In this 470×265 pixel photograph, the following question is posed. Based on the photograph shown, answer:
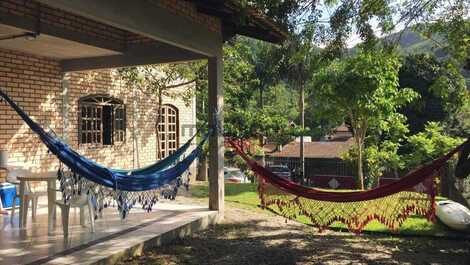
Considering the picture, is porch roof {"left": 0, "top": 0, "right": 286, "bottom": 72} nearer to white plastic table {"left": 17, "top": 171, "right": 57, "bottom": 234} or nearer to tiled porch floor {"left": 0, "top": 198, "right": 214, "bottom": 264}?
white plastic table {"left": 17, "top": 171, "right": 57, "bottom": 234}

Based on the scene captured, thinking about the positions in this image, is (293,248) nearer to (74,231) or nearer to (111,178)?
(111,178)

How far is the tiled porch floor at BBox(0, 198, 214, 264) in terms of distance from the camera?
3779 mm

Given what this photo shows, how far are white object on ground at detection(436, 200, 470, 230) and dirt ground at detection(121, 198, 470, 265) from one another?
0.42 m

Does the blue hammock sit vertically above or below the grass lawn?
above

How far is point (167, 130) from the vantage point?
1040cm

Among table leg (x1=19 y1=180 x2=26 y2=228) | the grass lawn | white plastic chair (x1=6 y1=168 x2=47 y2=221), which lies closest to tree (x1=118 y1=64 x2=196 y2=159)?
the grass lawn

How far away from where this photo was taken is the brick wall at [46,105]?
6383 mm

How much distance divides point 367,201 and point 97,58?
14.7 ft

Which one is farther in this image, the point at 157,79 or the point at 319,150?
the point at 319,150

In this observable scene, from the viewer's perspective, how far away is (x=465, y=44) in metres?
6.25

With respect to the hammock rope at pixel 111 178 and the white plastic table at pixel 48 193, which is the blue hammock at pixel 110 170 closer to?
the hammock rope at pixel 111 178

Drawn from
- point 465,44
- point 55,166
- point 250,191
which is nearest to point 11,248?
point 55,166

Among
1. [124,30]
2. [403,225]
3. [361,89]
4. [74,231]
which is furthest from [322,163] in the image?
[74,231]

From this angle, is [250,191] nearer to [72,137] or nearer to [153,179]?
[72,137]
